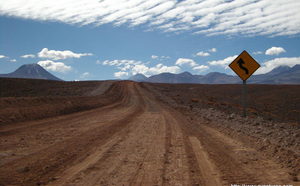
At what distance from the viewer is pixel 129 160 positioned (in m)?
6.38

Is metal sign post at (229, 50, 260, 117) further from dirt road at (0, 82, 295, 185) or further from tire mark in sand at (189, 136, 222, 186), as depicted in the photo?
tire mark in sand at (189, 136, 222, 186)

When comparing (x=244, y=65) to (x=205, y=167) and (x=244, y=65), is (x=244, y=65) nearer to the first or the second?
(x=244, y=65)

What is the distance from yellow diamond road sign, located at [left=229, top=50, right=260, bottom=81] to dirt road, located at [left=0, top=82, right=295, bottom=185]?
187 inches

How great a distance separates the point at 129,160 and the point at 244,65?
30.6 ft

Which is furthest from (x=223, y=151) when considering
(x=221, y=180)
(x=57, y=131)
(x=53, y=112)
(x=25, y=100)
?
(x=25, y=100)

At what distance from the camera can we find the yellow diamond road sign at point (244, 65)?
13016 millimetres

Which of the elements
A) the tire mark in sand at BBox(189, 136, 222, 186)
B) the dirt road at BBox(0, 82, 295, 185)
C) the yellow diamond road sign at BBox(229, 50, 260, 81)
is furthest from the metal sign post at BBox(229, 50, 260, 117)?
the tire mark in sand at BBox(189, 136, 222, 186)

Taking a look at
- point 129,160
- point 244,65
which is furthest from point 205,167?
point 244,65

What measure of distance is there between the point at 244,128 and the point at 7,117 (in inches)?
470

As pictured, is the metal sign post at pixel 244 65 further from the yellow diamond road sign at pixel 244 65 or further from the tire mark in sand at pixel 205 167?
the tire mark in sand at pixel 205 167

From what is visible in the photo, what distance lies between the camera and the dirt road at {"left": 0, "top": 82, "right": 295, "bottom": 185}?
5012 mm

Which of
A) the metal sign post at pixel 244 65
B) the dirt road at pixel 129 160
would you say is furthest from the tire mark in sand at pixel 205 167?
the metal sign post at pixel 244 65

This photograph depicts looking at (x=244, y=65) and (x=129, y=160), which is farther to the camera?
(x=244, y=65)

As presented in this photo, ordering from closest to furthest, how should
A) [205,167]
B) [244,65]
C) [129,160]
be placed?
[205,167]
[129,160]
[244,65]
